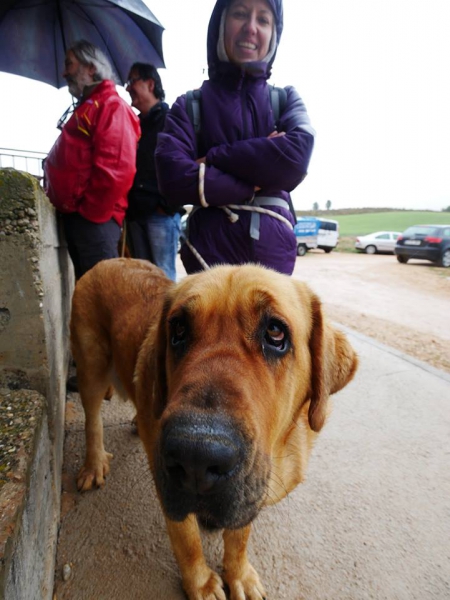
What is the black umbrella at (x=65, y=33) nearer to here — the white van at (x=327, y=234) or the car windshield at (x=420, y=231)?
the car windshield at (x=420, y=231)

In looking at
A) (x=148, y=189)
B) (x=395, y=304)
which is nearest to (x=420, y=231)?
(x=395, y=304)

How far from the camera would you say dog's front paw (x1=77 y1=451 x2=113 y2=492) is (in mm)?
2576

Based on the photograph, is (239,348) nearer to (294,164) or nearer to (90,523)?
(294,164)

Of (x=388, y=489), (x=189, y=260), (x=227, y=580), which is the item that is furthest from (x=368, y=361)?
(x=227, y=580)

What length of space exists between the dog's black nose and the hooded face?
234 cm

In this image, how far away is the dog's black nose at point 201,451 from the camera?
45.4 inches

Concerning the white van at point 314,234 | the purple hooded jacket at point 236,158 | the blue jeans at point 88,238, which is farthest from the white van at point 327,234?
the purple hooded jacket at point 236,158

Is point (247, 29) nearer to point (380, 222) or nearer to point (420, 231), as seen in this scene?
point (420, 231)

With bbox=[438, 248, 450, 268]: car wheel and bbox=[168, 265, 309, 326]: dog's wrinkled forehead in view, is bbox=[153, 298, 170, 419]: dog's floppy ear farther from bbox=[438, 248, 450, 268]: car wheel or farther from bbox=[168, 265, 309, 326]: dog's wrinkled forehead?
bbox=[438, 248, 450, 268]: car wheel

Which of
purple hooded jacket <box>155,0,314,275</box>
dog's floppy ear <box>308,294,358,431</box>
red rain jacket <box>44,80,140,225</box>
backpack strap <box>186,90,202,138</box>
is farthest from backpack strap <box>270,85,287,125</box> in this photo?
dog's floppy ear <box>308,294,358,431</box>

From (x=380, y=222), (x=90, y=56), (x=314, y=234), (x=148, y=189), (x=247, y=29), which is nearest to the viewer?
(x=247, y=29)

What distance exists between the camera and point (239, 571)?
1.97 metres

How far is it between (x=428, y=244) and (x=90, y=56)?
22952 mm

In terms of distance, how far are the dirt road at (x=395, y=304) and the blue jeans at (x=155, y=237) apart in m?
1.91
